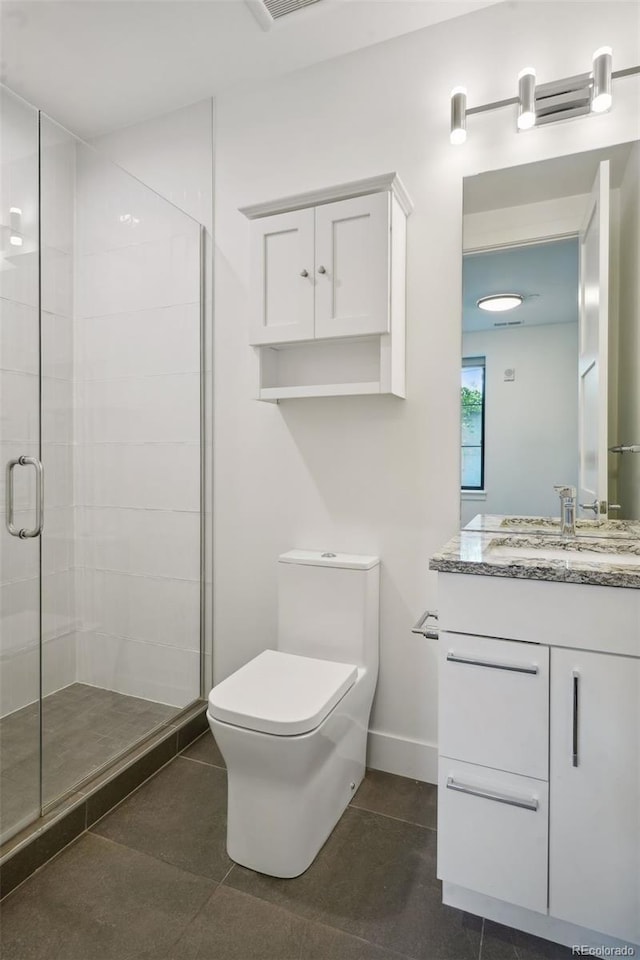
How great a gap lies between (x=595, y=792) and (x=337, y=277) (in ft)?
5.27

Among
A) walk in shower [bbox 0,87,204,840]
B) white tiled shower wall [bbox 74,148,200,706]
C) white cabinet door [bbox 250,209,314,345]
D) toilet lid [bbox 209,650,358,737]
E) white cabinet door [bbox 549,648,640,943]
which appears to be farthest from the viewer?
Result: white tiled shower wall [bbox 74,148,200,706]

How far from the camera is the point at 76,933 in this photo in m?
1.27

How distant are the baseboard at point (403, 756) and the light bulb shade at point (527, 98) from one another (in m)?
2.09

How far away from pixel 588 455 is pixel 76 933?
189 centimetres

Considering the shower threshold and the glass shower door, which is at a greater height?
the glass shower door

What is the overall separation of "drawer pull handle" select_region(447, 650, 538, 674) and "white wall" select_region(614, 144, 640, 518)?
703 mm

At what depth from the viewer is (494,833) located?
126cm

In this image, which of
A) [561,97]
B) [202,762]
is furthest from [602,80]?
[202,762]

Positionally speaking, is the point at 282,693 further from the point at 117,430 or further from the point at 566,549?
the point at 117,430

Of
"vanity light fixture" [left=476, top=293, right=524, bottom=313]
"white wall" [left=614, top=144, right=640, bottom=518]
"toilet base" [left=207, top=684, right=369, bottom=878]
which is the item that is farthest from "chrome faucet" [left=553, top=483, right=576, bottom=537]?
"toilet base" [left=207, top=684, right=369, bottom=878]

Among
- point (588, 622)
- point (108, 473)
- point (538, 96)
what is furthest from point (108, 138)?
point (588, 622)

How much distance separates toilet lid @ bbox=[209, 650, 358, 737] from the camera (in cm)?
137

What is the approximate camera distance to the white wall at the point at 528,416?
170 cm

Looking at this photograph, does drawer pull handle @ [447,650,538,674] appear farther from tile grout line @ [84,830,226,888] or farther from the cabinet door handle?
tile grout line @ [84,830,226,888]
